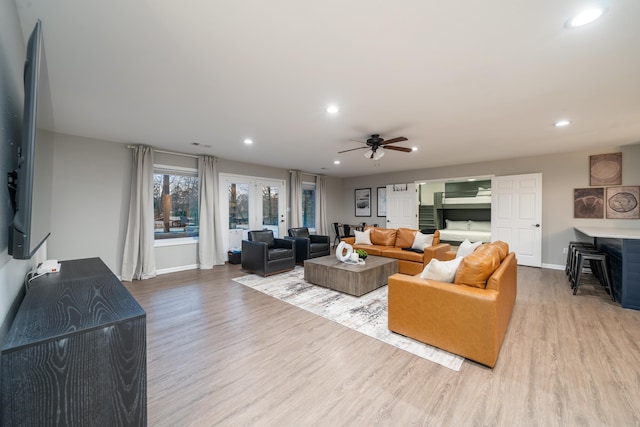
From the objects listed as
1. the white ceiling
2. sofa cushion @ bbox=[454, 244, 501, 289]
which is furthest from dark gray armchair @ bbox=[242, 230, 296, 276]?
sofa cushion @ bbox=[454, 244, 501, 289]

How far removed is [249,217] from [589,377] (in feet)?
19.6

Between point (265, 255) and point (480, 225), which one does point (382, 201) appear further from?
point (265, 255)

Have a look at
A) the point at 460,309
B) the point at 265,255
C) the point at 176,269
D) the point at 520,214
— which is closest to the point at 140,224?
the point at 176,269

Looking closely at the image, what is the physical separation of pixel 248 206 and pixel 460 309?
528 centimetres

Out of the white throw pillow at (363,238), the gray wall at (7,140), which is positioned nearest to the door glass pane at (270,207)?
the white throw pillow at (363,238)

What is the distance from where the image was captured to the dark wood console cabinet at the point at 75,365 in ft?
2.58

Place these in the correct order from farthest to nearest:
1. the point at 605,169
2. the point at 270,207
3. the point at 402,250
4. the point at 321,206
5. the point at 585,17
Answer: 1. the point at 321,206
2. the point at 270,207
3. the point at 402,250
4. the point at 605,169
5. the point at 585,17

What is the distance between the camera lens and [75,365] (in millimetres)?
892

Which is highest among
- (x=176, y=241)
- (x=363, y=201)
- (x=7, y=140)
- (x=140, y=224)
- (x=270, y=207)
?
(x=363, y=201)

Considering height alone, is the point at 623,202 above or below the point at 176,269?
above

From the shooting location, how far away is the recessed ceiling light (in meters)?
1.52

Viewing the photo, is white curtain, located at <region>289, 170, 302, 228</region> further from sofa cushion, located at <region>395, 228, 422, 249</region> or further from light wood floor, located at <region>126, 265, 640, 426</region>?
light wood floor, located at <region>126, 265, 640, 426</region>

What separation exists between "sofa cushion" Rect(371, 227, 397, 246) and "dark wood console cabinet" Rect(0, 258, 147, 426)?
16.4ft

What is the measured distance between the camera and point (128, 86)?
247cm
